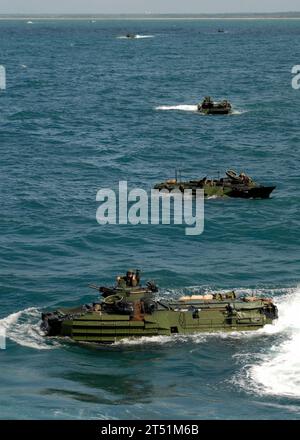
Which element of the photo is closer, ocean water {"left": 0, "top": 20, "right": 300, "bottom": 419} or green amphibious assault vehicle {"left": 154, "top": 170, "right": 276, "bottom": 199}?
ocean water {"left": 0, "top": 20, "right": 300, "bottom": 419}

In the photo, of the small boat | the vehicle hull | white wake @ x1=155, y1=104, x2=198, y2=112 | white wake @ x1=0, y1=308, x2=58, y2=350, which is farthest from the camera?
white wake @ x1=155, y1=104, x2=198, y2=112

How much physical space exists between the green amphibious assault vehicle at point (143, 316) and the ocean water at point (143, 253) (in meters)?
0.62

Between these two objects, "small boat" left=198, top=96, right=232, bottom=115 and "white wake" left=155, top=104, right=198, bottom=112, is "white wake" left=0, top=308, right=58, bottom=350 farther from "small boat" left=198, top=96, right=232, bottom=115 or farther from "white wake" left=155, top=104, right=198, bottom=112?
"white wake" left=155, top=104, right=198, bottom=112

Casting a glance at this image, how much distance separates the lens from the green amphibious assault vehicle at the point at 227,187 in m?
68.7

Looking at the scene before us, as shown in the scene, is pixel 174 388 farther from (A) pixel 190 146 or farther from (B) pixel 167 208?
(A) pixel 190 146

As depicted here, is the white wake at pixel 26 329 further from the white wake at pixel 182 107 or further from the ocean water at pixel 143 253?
the white wake at pixel 182 107

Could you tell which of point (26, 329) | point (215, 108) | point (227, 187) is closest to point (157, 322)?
point (26, 329)

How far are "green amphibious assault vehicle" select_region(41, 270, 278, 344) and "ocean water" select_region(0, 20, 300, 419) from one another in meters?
0.62

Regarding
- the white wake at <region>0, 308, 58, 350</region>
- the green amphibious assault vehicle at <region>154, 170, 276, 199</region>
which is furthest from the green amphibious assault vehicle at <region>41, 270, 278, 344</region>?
the green amphibious assault vehicle at <region>154, 170, 276, 199</region>

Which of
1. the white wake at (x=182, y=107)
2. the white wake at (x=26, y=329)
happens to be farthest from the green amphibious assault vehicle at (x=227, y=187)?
the white wake at (x=182, y=107)

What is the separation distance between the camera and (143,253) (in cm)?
5619

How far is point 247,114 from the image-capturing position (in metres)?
111

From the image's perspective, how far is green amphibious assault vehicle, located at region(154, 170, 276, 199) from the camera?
68688 mm

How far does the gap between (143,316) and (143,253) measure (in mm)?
12268
